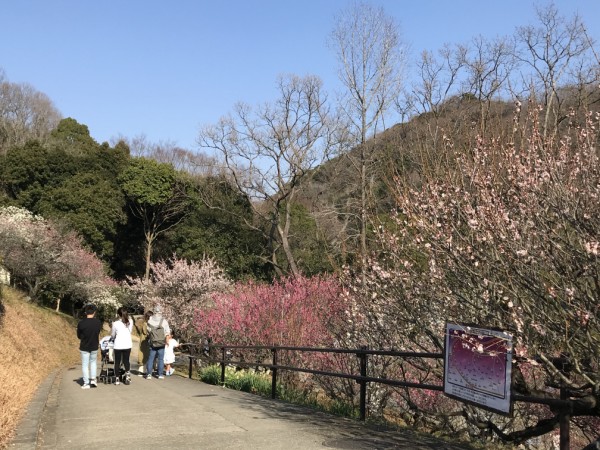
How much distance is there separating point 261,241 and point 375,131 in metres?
12.4

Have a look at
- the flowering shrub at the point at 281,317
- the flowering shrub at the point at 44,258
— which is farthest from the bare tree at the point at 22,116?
the flowering shrub at the point at 281,317

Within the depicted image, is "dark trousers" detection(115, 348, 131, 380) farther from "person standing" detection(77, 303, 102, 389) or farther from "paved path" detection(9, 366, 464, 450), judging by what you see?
"paved path" detection(9, 366, 464, 450)

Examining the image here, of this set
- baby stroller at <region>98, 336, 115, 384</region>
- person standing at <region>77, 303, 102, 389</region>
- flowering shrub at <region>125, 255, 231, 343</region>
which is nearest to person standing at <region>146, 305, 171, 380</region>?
baby stroller at <region>98, 336, 115, 384</region>

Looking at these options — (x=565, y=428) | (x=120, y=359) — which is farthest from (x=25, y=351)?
(x=565, y=428)

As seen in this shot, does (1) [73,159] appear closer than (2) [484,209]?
No

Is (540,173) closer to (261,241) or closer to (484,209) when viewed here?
(484,209)

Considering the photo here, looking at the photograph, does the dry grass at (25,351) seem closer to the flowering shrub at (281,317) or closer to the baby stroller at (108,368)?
the baby stroller at (108,368)

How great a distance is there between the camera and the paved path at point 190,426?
19.2 feet

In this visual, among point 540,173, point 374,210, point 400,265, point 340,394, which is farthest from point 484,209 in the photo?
point 340,394

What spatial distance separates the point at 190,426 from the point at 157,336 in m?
7.35

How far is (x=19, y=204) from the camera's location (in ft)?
121

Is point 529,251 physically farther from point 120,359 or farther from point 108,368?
point 108,368

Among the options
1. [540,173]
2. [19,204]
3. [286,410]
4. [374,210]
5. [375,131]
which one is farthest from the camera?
[19,204]

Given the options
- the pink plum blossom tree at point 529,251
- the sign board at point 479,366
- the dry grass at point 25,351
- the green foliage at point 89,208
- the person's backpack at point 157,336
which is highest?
the green foliage at point 89,208
